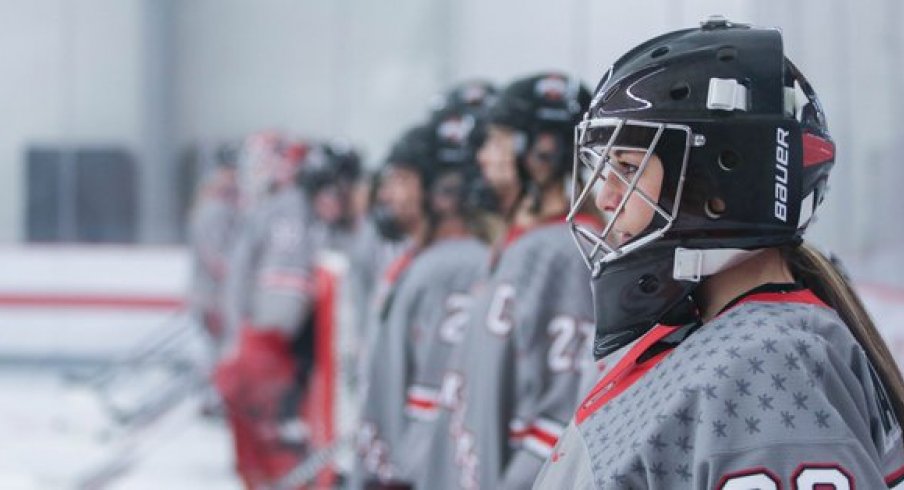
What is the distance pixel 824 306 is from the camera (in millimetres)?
1439

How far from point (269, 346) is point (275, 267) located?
1.08ft

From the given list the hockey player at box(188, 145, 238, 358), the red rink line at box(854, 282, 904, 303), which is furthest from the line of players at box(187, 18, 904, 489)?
the hockey player at box(188, 145, 238, 358)

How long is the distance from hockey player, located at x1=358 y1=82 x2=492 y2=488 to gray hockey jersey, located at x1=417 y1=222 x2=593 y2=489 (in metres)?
0.53

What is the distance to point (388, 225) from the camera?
4.11 meters

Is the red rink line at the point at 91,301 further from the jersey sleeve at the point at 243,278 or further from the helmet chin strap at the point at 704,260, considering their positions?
the helmet chin strap at the point at 704,260

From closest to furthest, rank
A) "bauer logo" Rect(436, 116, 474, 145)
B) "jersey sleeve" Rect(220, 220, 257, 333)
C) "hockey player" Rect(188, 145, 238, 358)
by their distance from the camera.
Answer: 1. "bauer logo" Rect(436, 116, 474, 145)
2. "jersey sleeve" Rect(220, 220, 257, 333)
3. "hockey player" Rect(188, 145, 238, 358)

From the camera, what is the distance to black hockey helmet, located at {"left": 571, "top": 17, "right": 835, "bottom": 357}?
1.43m

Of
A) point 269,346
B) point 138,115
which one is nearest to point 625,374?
point 269,346

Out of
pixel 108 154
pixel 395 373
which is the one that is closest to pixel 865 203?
pixel 395 373

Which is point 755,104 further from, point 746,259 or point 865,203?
point 865,203

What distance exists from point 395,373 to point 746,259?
2.06 meters

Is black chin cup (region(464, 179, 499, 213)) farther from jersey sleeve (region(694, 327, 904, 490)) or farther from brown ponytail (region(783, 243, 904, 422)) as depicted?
jersey sleeve (region(694, 327, 904, 490))

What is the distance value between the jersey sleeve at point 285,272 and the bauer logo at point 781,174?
463 cm

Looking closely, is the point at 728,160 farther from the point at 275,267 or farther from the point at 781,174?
the point at 275,267
